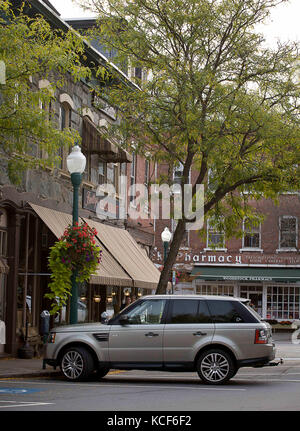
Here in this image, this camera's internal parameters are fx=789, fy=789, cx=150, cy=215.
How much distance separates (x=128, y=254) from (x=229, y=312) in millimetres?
11418

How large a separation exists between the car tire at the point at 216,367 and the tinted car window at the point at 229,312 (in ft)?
2.13

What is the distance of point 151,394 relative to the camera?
12.8 m

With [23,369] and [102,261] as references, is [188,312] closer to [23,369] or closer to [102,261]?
[23,369]

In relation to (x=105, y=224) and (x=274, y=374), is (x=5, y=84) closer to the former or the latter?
(x=274, y=374)

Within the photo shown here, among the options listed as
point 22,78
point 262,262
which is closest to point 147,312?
point 22,78

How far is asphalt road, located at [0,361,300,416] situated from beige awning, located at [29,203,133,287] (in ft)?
14.5

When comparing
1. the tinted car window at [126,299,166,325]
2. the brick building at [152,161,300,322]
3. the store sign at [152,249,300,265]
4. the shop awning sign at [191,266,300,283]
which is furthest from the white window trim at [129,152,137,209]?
the store sign at [152,249,300,265]

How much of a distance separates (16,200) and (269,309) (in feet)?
102

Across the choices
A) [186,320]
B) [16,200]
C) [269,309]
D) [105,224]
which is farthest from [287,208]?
[186,320]

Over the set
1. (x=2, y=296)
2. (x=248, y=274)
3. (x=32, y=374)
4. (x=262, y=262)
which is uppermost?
(x=262, y=262)

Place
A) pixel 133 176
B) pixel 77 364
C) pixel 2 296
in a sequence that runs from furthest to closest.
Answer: pixel 133 176
pixel 2 296
pixel 77 364

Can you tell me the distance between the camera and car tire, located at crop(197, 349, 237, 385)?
1451cm

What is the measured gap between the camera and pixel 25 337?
65.7ft

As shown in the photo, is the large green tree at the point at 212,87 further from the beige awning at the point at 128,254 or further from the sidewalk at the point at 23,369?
the sidewalk at the point at 23,369
